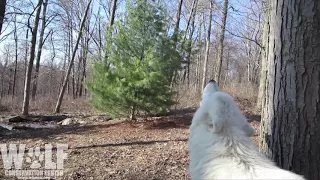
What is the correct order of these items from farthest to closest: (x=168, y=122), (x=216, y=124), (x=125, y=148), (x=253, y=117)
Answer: (x=253, y=117) → (x=168, y=122) → (x=125, y=148) → (x=216, y=124)

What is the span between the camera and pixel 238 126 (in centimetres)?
177

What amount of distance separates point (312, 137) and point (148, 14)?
849 centimetres

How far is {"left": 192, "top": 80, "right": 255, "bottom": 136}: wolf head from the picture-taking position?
1704 mm

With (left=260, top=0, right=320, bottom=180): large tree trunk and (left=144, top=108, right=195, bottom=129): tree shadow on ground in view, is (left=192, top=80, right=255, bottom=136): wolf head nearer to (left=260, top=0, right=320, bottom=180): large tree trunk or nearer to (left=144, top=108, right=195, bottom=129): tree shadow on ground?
(left=260, top=0, right=320, bottom=180): large tree trunk

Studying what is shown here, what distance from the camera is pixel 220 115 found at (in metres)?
1.72

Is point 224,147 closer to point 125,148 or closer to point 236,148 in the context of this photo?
point 236,148

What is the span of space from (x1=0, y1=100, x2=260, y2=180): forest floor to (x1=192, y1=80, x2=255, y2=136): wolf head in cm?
311

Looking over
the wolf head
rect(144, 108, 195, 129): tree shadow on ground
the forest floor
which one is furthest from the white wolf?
rect(144, 108, 195, 129): tree shadow on ground

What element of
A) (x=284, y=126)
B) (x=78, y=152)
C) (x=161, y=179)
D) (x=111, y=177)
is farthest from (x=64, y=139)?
(x=284, y=126)

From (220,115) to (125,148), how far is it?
17.2 ft

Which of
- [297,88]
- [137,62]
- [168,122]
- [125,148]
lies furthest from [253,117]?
[297,88]

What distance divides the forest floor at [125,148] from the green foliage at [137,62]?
81 centimetres

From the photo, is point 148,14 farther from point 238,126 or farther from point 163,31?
point 238,126

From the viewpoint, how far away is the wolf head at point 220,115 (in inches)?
67.1
